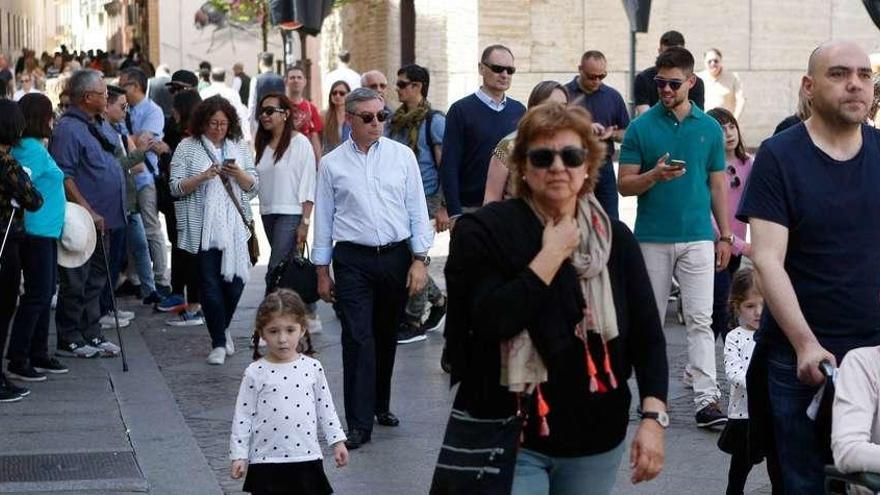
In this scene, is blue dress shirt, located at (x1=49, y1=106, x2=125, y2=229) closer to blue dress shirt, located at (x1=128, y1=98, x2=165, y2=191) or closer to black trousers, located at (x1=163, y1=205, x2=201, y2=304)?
black trousers, located at (x1=163, y1=205, x2=201, y2=304)

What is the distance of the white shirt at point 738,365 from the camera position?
295 inches

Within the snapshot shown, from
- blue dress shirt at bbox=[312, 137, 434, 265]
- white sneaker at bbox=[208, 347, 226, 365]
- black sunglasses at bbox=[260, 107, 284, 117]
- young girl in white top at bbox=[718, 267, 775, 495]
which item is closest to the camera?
young girl in white top at bbox=[718, 267, 775, 495]

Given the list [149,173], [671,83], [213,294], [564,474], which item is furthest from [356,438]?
[149,173]

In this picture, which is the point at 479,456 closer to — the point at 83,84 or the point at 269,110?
the point at 269,110

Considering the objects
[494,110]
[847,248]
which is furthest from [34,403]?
[847,248]

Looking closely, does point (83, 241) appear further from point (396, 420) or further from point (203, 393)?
point (396, 420)

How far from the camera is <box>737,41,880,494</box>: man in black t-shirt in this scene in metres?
5.71

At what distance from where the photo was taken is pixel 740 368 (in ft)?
25.4

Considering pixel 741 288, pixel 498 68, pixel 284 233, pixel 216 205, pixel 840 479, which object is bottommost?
pixel 840 479

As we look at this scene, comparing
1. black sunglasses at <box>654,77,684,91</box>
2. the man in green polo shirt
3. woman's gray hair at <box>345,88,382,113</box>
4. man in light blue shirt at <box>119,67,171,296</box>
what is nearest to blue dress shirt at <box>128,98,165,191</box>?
man in light blue shirt at <box>119,67,171,296</box>

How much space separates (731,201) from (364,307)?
2892mm

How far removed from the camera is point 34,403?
10391 mm

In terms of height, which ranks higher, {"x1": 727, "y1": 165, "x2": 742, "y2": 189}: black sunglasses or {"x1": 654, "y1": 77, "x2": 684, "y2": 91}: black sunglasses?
{"x1": 654, "y1": 77, "x2": 684, "y2": 91}: black sunglasses

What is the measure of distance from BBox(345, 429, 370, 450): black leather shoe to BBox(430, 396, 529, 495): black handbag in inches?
161
